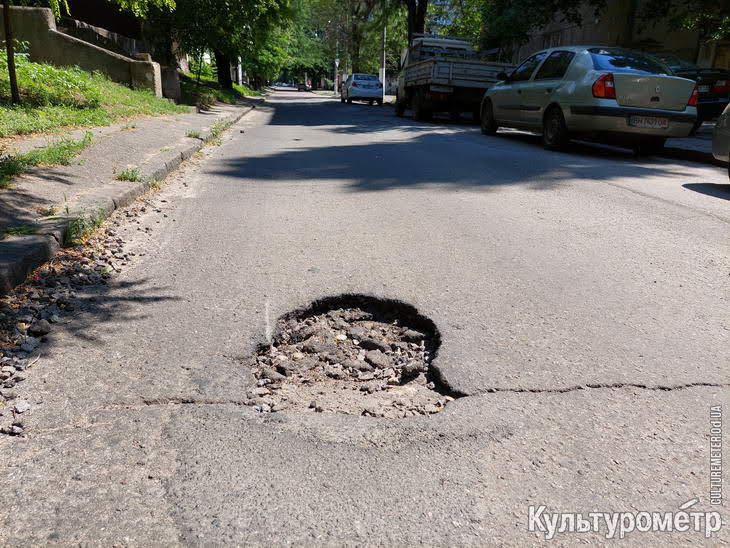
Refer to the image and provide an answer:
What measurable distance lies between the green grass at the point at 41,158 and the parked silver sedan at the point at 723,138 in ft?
23.7

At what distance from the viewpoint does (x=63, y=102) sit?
34.5 ft

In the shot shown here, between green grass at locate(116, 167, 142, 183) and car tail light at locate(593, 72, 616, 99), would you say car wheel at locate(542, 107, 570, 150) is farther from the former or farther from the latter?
green grass at locate(116, 167, 142, 183)

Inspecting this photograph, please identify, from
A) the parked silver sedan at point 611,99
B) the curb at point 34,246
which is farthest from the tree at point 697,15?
the curb at point 34,246

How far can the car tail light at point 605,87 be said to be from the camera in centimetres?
909

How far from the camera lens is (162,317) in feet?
10.1

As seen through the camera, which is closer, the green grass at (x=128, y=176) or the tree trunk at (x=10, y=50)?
the green grass at (x=128, y=176)

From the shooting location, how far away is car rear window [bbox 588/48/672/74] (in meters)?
9.38

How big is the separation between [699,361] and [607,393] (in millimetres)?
584

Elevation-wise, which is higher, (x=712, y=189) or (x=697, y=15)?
(x=697, y=15)

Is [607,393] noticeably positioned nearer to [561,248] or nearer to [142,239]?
[561,248]

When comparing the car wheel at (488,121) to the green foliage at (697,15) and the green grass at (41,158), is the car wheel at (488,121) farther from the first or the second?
the green foliage at (697,15)

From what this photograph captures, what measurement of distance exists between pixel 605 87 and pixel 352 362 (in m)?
8.11

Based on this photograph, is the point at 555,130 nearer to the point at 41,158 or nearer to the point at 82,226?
the point at 41,158

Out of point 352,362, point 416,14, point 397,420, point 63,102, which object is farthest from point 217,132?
point 416,14
